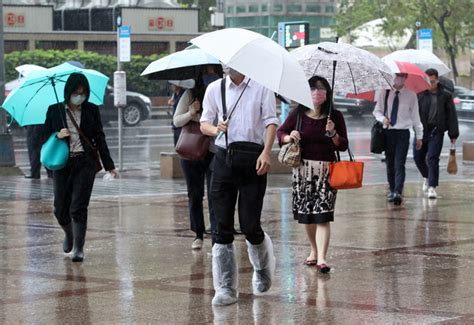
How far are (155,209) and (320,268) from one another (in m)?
5.26

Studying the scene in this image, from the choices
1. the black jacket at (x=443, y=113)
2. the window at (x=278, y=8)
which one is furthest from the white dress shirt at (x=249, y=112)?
the window at (x=278, y=8)

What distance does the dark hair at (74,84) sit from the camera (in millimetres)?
11164

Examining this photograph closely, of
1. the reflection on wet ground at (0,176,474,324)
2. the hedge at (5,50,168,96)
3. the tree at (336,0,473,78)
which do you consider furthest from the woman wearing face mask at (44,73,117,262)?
the tree at (336,0,473,78)

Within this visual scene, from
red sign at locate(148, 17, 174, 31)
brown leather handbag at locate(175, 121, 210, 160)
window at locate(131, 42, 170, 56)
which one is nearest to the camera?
brown leather handbag at locate(175, 121, 210, 160)

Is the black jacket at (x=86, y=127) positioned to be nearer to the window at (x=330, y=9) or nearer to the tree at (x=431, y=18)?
the tree at (x=431, y=18)

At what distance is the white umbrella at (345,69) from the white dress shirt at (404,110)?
13.9 ft

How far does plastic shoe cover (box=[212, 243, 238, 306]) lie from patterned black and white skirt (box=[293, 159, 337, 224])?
1593 mm

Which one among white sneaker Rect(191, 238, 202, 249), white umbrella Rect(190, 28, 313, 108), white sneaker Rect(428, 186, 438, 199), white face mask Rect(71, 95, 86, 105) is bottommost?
white sneaker Rect(428, 186, 438, 199)

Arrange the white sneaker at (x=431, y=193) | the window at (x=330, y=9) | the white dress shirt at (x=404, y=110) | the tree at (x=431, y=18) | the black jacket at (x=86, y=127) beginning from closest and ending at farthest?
the black jacket at (x=86, y=127)
the white dress shirt at (x=404, y=110)
the white sneaker at (x=431, y=193)
the tree at (x=431, y=18)
the window at (x=330, y=9)

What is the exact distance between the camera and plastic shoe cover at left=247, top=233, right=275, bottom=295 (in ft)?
30.8

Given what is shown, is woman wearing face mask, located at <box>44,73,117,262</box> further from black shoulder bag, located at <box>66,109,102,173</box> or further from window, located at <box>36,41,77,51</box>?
window, located at <box>36,41,77,51</box>

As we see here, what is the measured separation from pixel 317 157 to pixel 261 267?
1552mm

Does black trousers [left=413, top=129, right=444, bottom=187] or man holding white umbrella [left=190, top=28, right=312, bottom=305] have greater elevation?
man holding white umbrella [left=190, top=28, right=312, bottom=305]

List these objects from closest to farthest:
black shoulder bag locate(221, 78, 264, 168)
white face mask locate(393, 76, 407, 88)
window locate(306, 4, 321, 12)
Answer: black shoulder bag locate(221, 78, 264, 168), white face mask locate(393, 76, 407, 88), window locate(306, 4, 321, 12)
